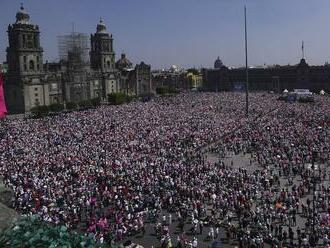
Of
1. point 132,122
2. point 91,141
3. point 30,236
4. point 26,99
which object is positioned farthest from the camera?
point 26,99

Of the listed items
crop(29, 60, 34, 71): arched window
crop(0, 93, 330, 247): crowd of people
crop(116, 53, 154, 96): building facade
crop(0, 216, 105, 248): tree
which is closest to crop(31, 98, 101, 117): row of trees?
crop(29, 60, 34, 71): arched window

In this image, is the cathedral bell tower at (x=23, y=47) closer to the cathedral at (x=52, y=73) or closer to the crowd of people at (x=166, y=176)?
the cathedral at (x=52, y=73)

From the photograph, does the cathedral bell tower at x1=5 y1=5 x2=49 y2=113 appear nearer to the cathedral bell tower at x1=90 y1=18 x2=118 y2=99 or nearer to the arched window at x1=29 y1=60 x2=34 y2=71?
the arched window at x1=29 y1=60 x2=34 y2=71

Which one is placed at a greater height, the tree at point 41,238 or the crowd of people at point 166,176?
the tree at point 41,238

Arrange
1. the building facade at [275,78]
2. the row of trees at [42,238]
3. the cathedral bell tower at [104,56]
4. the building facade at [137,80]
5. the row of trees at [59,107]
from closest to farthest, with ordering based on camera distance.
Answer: the row of trees at [42,238], the row of trees at [59,107], the cathedral bell tower at [104,56], the building facade at [137,80], the building facade at [275,78]

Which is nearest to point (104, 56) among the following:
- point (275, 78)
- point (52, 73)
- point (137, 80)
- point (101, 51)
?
point (101, 51)

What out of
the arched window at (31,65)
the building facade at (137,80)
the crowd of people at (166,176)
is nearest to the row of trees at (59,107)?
the arched window at (31,65)

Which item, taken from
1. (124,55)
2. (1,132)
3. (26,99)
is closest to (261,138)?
(1,132)

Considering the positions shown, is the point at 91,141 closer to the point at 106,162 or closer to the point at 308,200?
the point at 106,162
